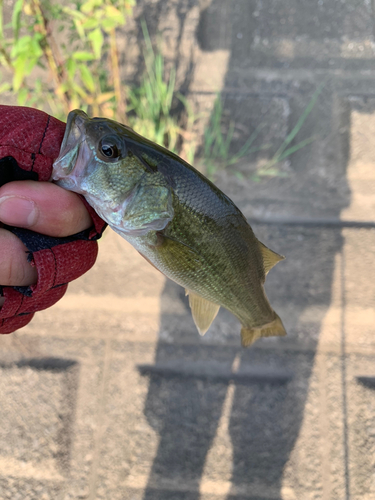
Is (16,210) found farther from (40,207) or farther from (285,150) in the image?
(285,150)

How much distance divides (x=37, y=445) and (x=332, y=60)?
3113 mm

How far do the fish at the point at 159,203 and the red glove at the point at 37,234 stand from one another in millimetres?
47

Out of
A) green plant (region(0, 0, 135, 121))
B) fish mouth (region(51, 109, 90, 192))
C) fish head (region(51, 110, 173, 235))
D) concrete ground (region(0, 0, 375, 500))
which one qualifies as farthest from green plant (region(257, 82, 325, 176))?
fish mouth (region(51, 109, 90, 192))

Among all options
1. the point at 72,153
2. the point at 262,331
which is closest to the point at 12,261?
the point at 72,153

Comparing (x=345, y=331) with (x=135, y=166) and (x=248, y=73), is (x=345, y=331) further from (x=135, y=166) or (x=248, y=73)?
(x=248, y=73)

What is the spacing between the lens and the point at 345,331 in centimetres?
205

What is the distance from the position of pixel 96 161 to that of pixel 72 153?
7 centimetres

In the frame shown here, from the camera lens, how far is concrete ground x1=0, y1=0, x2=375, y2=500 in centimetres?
182

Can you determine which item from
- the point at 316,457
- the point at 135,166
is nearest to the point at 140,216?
the point at 135,166

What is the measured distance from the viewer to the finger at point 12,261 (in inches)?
40.1

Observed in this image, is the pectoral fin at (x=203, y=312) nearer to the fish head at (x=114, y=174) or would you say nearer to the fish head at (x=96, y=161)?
the fish head at (x=114, y=174)

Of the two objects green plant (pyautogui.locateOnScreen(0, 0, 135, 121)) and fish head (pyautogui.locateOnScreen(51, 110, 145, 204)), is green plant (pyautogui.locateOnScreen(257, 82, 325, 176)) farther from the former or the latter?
fish head (pyautogui.locateOnScreen(51, 110, 145, 204))

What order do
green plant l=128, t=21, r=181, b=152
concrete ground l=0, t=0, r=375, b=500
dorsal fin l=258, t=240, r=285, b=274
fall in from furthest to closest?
1. green plant l=128, t=21, r=181, b=152
2. concrete ground l=0, t=0, r=375, b=500
3. dorsal fin l=258, t=240, r=285, b=274

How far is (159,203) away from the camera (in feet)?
3.62
